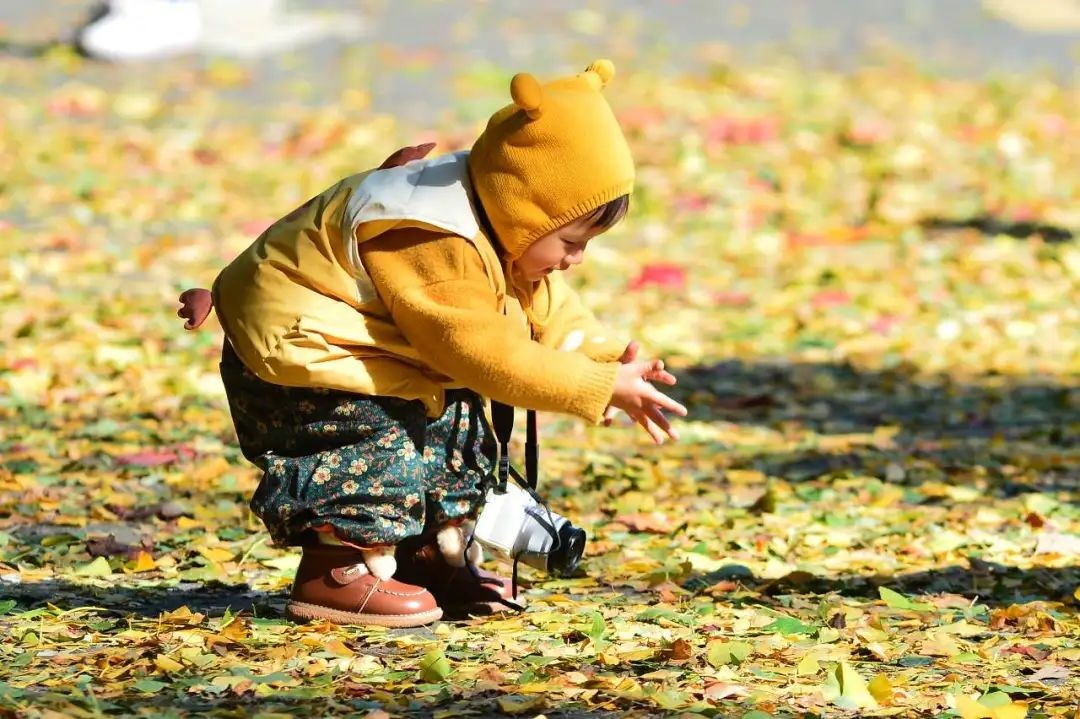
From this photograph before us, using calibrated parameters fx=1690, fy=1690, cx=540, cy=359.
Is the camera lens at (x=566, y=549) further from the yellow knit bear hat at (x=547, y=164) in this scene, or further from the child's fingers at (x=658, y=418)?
the yellow knit bear hat at (x=547, y=164)

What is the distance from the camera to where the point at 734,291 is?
8227mm

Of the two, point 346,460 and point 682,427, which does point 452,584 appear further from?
point 682,427

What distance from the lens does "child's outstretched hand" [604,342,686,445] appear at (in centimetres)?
335

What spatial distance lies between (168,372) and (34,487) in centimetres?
154

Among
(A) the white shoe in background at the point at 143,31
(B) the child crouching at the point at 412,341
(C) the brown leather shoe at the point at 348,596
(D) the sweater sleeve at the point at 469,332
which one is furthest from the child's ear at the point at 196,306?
(A) the white shoe in background at the point at 143,31

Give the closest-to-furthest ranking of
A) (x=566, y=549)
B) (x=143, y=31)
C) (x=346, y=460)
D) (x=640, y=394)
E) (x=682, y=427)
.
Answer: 1. (x=640, y=394)
2. (x=346, y=460)
3. (x=566, y=549)
4. (x=682, y=427)
5. (x=143, y=31)

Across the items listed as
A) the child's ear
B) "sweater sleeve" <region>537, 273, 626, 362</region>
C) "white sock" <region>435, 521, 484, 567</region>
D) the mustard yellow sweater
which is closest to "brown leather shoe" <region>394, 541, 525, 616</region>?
"white sock" <region>435, 521, 484, 567</region>

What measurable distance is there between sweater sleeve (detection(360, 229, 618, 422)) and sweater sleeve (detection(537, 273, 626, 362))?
1.06 ft

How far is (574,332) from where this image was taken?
3.71 meters

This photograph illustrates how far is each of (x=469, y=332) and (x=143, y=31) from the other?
9713 mm

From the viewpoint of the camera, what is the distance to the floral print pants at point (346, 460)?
11.3 feet

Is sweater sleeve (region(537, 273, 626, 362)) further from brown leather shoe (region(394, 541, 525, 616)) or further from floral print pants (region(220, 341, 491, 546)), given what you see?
brown leather shoe (region(394, 541, 525, 616))

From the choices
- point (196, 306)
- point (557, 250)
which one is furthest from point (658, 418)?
point (196, 306)

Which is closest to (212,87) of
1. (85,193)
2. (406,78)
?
(406,78)
